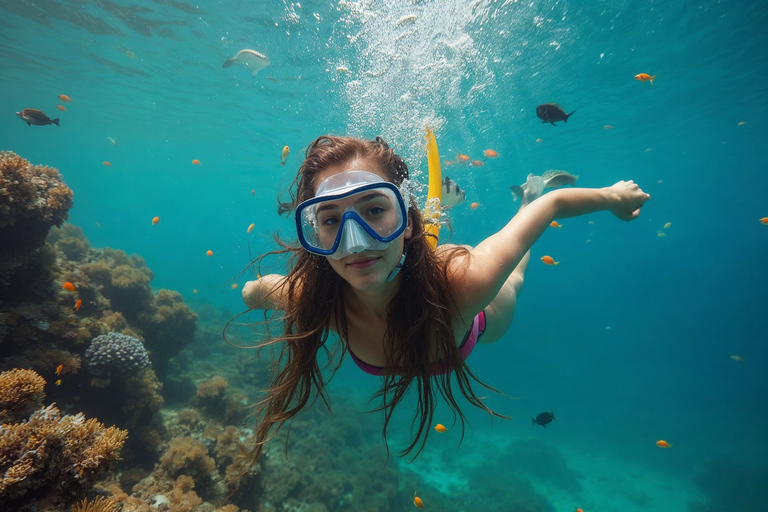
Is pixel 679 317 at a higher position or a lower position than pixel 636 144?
lower

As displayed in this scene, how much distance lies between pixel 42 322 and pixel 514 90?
20584mm

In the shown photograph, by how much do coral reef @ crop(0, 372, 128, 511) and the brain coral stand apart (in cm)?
465

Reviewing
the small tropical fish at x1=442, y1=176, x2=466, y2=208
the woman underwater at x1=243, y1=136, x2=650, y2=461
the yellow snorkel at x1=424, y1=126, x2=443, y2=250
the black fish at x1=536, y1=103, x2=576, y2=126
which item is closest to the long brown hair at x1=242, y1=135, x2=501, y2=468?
the woman underwater at x1=243, y1=136, x2=650, y2=461

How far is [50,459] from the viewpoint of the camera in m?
2.05

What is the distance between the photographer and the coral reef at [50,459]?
6.13 ft

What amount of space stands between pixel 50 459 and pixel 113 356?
4.97 m

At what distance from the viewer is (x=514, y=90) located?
685 inches

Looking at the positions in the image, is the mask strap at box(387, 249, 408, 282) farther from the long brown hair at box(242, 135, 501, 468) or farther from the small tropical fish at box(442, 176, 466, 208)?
the small tropical fish at box(442, 176, 466, 208)

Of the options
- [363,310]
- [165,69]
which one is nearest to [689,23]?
[363,310]

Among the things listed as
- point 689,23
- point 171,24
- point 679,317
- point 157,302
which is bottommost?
point 679,317

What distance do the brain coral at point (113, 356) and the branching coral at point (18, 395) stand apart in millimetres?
3641

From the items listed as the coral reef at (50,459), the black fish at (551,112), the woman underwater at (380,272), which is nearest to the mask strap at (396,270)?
the woman underwater at (380,272)

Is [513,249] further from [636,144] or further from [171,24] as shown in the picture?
[636,144]

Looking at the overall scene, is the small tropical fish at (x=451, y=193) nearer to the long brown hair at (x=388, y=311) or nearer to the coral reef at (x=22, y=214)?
the long brown hair at (x=388, y=311)
